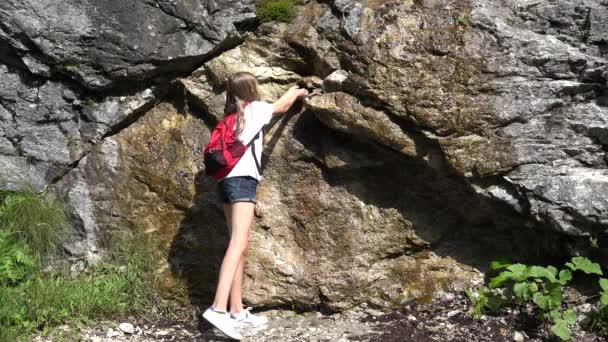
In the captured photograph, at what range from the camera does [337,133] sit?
6023 mm

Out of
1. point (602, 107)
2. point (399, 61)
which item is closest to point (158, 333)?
point (399, 61)

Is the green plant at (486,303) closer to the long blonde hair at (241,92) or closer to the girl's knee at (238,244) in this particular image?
the girl's knee at (238,244)

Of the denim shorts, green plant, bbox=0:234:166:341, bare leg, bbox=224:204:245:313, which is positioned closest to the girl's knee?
bare leg, bbox=224:204:245:313

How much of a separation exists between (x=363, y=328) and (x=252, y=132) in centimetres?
183

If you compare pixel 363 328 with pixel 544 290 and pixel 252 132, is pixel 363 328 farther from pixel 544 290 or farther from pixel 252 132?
pixel 252 132

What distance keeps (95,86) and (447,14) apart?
3.10 m

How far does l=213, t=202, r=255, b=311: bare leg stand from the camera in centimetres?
547

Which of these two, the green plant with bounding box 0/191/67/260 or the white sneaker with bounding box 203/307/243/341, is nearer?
the white sneaker with bounding box 203/307/243/341

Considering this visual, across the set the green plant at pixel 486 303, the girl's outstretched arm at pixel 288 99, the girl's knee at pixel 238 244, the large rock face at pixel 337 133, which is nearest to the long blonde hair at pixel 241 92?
the girl's outstretched arm at pixel 288 99

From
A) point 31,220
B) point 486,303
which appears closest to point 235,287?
point 31,220

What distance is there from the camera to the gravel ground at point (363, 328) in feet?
18.1

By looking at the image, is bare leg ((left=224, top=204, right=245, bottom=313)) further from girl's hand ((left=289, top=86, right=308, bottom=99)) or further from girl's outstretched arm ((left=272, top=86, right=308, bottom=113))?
girl's hand ((left=289, top=86, right=308, bottom=99))

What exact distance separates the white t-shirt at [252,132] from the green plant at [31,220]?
177cm

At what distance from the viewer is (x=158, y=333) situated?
230 inches
